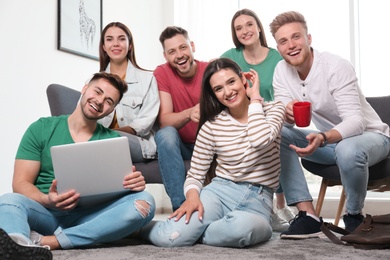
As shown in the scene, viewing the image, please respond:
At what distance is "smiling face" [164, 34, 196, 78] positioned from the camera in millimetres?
2469

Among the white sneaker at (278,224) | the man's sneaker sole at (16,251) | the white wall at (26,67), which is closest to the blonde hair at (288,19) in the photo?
the white sneaker at (278,224)

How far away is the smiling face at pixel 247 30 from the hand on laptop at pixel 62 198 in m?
1.40

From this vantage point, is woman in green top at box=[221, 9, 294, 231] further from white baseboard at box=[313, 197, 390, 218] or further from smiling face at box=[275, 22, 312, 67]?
white baseboard at box=[313, 197, 390, 218]

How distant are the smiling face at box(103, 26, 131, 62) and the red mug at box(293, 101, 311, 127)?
105 centimetres

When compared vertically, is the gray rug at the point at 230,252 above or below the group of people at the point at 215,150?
below

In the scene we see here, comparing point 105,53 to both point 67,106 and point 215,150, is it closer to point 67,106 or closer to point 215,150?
point 67,106

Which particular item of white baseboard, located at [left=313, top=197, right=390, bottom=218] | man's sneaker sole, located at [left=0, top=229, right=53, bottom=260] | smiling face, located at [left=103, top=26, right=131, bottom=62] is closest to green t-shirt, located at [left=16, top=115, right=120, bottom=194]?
man's sneaker sole, located at [left=0, top=229, right=53, bottom=260]

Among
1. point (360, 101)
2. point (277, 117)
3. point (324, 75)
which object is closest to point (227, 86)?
point (277, 117)

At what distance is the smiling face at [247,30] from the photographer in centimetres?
268

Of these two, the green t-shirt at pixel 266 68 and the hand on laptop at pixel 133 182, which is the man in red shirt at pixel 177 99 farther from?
the hand on laptop at pixel 133 182

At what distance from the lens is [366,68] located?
408 centimetres

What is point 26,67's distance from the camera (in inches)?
118

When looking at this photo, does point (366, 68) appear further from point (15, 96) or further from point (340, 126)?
point (15, 96)

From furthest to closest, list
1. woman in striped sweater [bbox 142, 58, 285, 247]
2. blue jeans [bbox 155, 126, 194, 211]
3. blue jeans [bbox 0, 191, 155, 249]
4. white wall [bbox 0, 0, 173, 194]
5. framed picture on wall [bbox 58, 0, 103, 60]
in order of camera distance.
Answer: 1. framed picture on wall [bbox 58, 0, 103, 60]
2. white wall [bbox 0, 0, 173, 194]
3. blue jeans [bbox 155, 126, 194, 211]
4. woman in striped sweater [bbox 142, 58, 285, 247]
5. blue jeans [bbox 0, 191, 155, 249]
